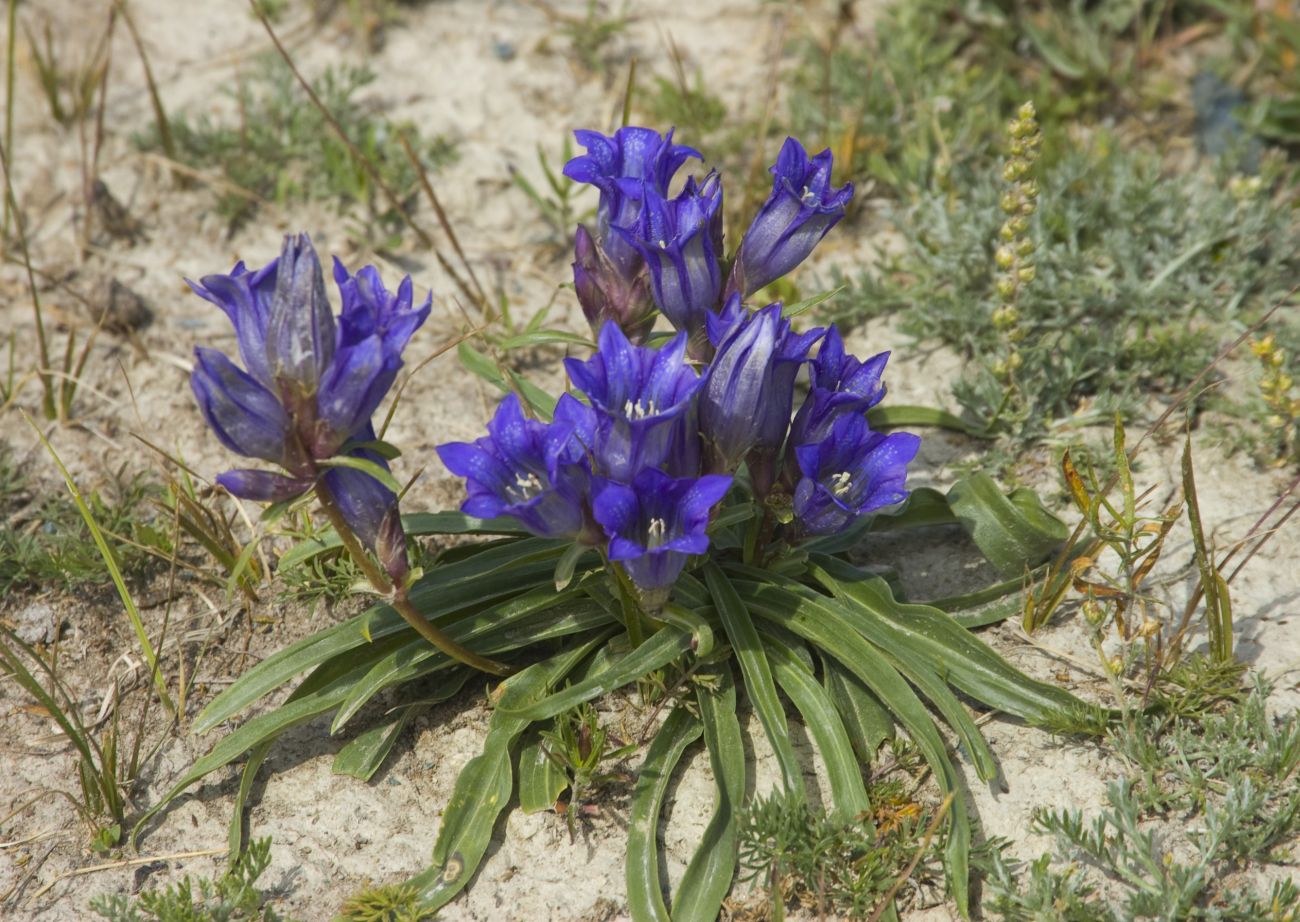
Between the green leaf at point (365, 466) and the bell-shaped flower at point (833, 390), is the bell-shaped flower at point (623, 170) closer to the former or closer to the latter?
the bell-shaped flower at point (833, 390)

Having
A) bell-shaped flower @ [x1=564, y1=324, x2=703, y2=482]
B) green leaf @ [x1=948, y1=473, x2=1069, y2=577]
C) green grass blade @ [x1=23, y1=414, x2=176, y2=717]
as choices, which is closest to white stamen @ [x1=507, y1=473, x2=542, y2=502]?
bell-shaped flower @ [x1=564, y1=324, x2=703, y2=482]

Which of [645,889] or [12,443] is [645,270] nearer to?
[645,889]

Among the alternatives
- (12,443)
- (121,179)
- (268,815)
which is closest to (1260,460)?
(268,815)

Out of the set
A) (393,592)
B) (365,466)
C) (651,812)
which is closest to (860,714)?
(651,812)

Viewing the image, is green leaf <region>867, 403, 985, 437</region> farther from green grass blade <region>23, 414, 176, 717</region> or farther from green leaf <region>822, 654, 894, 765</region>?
green grass blade <region>23, 414, 176, 717</region>

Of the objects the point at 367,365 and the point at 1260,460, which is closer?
the point at 367,365

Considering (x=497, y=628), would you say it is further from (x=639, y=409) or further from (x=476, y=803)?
(x=639, y=409)

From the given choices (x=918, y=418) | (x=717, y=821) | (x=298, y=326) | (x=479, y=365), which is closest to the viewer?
(x=298, y=326)
